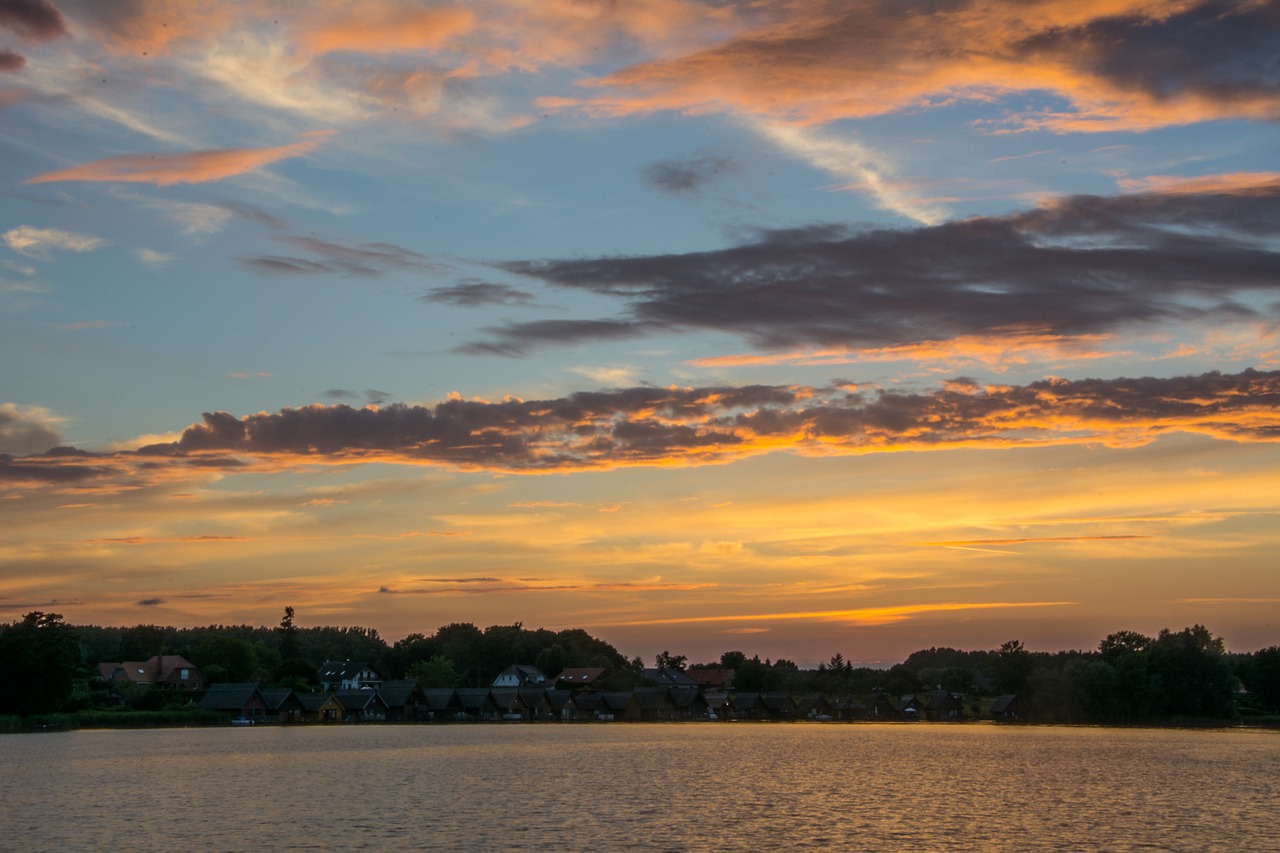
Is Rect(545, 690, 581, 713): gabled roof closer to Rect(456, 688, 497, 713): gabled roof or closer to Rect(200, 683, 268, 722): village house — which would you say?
Rect(456, 688, 497, 713): gabled roof

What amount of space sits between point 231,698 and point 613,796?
301ft

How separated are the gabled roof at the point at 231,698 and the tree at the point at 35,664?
20991 mm

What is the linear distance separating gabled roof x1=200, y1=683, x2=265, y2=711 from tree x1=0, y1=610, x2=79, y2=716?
68.9 feet

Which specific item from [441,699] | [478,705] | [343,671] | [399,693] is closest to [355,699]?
[399,693]

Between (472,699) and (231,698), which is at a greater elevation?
(231,698)

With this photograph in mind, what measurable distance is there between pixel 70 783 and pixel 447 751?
36111 millimetres

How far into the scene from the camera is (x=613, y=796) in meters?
57.6

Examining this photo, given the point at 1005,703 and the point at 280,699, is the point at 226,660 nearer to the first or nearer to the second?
the point at 280,699

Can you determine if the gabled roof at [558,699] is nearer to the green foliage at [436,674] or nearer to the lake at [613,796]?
the green foliage at [436,674]

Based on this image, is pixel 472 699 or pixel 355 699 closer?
pixel 355 699

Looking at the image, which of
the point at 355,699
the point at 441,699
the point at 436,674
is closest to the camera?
the point at 355,699

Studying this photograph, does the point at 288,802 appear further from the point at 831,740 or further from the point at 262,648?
the point at 262,648

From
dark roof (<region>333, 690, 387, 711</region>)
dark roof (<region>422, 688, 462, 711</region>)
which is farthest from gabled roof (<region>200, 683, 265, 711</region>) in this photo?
dark roof (<region>422, 688, 462, 711</region>)

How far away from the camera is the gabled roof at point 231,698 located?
136000 mm
